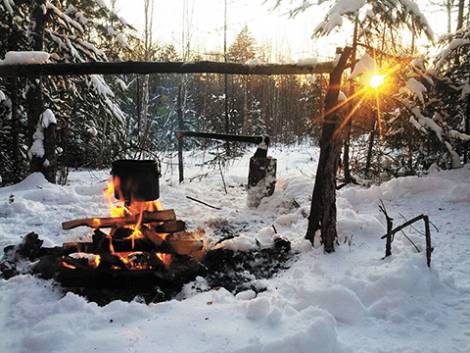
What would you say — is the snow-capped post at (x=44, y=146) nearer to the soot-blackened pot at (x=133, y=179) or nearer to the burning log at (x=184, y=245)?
the soot-blackened pot at (x=133, y=179)

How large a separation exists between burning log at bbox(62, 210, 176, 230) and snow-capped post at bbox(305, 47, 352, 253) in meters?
2.06

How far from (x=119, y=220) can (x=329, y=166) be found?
2882 millimetres

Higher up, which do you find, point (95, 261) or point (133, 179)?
point (133, 179)

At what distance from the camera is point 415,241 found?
5289mm

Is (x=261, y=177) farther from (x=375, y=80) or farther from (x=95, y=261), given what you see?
(x=95, y=261)

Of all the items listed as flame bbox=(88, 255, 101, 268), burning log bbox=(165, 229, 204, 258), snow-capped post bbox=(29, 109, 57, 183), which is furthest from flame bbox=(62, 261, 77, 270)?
snow-capped post bbox=(29, 109, 57, 183)

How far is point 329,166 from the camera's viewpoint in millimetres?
5262

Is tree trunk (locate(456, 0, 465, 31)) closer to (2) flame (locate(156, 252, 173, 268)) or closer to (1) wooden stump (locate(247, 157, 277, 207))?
(1) wooden stump (locate(247, 157, 277, 207))

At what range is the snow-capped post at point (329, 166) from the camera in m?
5.15

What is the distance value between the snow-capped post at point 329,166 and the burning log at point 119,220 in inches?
81.0

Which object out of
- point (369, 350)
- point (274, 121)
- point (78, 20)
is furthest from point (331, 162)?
point (274, 121)

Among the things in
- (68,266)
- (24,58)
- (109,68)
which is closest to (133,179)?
(68,266)

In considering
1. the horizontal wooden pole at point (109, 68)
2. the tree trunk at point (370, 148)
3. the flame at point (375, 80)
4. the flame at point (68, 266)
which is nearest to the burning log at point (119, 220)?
the flame at point (68, 266)

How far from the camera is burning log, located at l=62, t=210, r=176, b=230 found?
4.68 meters
